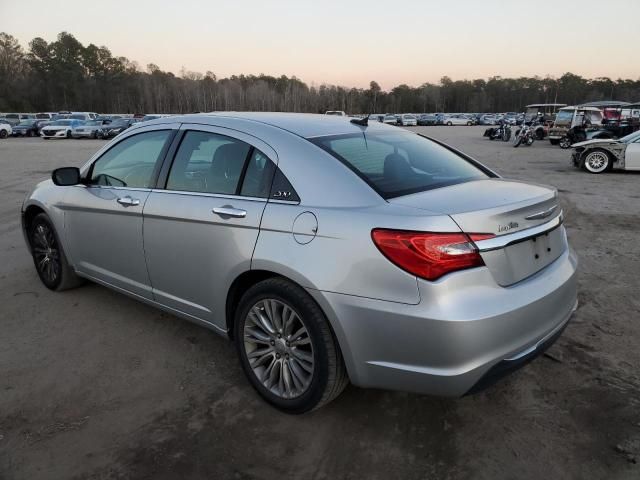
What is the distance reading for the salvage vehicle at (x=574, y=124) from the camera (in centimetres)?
2350

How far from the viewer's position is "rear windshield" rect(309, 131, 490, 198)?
2.68 meters

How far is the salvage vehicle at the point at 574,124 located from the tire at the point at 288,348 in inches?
966

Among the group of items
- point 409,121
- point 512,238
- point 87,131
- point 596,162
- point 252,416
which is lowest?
point 252,416

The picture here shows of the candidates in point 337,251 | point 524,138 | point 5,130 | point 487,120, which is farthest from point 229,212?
point 487,120

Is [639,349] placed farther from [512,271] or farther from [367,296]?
[367,296]

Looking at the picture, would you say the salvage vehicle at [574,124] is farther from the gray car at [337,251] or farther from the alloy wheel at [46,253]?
the alloy wheel at [46,253]

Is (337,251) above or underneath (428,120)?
underneath

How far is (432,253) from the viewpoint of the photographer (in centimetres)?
218

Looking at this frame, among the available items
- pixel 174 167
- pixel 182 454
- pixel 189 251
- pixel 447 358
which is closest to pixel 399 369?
pixel 447 358

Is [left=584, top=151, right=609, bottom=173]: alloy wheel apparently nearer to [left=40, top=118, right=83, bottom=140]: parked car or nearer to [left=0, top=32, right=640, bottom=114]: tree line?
[left=40, top=118, right=83, bottom=140]: parked car

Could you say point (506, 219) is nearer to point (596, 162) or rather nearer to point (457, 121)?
point (596, 162)

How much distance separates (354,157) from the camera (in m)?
2.80

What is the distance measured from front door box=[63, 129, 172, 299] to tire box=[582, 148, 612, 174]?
47.2 ft

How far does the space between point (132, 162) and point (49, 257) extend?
63.3 inches
